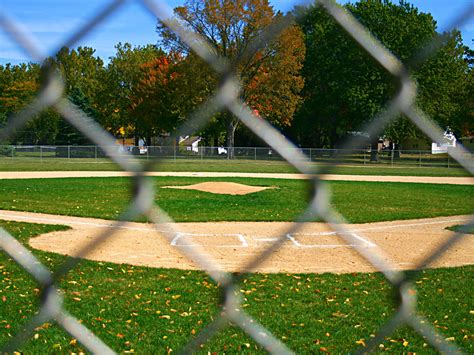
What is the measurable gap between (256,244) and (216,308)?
3351 mm

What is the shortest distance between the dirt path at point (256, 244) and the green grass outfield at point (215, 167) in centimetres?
1626

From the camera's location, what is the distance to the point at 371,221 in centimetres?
1083

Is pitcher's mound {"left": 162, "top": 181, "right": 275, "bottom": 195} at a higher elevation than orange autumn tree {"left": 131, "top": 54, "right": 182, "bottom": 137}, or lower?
lower

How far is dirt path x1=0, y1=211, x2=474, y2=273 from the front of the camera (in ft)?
23.0

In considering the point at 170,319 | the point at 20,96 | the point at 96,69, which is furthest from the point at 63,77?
the point at 170,319

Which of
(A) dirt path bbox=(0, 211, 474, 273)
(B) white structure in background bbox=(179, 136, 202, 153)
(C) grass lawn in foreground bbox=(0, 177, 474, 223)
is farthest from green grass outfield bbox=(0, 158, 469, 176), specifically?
(B) white structure in background bbox=(179, 136, 202, 153)

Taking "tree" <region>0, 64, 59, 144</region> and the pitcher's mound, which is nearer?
"tree" <region>0, 64, 59, 144</region>

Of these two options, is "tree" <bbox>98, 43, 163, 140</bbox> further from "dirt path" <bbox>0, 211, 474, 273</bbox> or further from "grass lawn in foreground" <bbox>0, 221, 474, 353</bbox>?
"dirt path" <bbox>0, 211, 474, 273</bbox>

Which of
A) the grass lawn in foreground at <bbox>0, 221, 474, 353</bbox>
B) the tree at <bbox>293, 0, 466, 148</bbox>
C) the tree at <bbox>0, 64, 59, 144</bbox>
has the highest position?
the tree at <bbox>293, 0, 466, 148</bbox>

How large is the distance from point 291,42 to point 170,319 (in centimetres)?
331

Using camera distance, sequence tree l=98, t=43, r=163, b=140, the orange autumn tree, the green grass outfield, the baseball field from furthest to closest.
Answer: the green grass outfield → the baseball field → the orange autumn tree → tree l=98, t=43, r=163, b=140

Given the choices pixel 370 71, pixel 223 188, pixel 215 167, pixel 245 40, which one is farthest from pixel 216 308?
pixel 215 167

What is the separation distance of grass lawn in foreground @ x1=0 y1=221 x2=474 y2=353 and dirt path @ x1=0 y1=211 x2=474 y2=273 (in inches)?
16.1

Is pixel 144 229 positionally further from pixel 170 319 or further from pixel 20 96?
pixel 20 96
